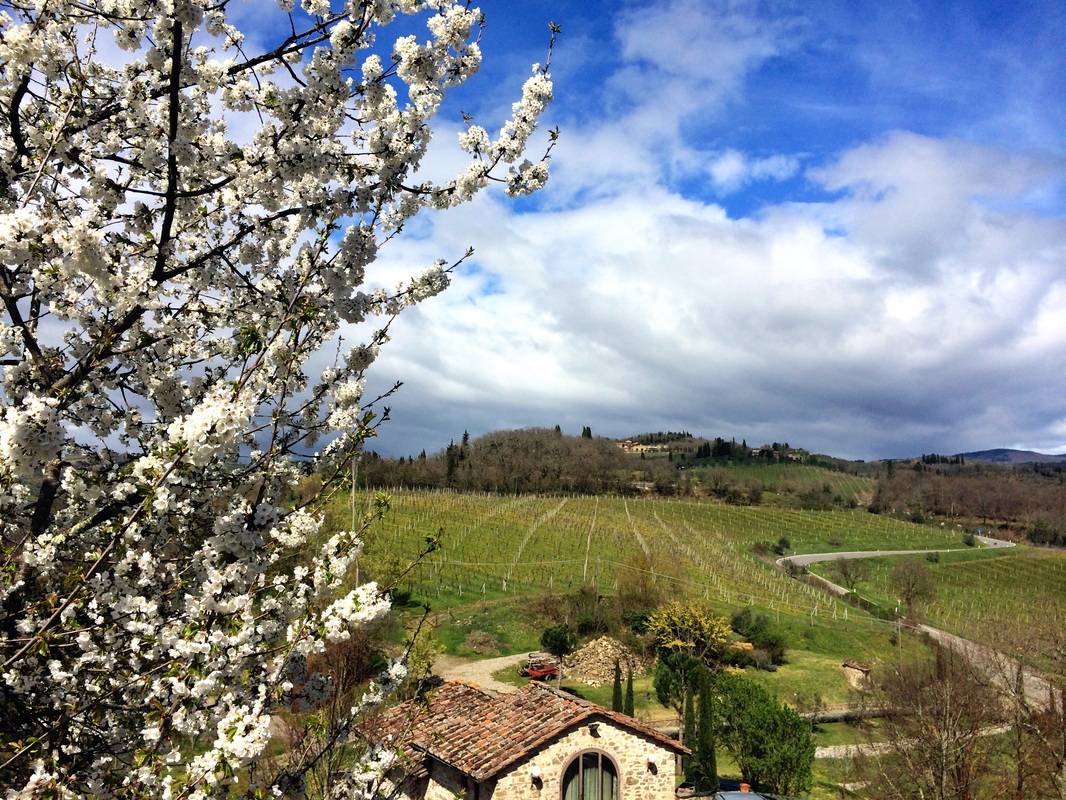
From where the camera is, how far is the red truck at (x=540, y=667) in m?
33.3

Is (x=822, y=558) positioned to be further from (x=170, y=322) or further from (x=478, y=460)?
(x=170, y=322)

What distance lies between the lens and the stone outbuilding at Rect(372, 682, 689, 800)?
561 inches

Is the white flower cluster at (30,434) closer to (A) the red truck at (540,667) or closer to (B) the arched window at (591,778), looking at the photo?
(B) the arched window at (591,778)

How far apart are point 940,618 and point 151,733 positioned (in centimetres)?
6562

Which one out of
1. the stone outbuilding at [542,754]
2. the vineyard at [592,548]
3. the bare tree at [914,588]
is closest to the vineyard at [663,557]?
the vineyard at [592,548]

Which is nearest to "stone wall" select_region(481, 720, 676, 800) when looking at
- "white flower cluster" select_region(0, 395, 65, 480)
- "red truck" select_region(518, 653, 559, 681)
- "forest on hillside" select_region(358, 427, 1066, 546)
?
"white flower cluster" select_region(0, 395, 65, 480)

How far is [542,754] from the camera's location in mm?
14656

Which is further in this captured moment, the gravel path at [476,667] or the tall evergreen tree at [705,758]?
the gravel path at [476,667]

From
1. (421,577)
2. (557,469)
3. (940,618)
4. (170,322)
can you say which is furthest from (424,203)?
(557,469)

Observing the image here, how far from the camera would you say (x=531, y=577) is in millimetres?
49469

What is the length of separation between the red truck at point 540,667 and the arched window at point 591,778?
18078mm

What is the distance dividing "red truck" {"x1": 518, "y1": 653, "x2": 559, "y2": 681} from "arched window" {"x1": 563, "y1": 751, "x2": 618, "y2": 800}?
59.3 ft

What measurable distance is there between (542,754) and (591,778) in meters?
1.49

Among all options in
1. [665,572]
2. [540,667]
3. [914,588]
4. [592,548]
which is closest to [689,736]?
[540,667]
